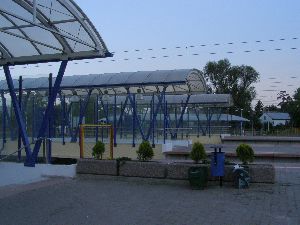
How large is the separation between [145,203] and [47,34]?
5.97 metres

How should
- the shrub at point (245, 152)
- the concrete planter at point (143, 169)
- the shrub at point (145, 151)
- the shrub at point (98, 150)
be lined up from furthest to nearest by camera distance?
the shrub at point (98, 150) → the shrub at point (145, 151) → the concrete planter at point (143, 169) → the shrub at point (245, 152)

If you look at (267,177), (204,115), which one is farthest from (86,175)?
(204,115)

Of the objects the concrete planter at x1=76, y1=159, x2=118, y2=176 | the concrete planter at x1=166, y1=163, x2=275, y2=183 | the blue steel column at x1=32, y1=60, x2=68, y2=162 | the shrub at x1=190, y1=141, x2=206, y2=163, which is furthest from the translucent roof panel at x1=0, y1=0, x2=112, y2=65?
the concrete planter at x1=166, y1=163, x2=275, y2=183

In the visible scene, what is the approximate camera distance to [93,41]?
1324 centimetres

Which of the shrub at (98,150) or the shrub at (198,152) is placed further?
the shrub at (98,150)

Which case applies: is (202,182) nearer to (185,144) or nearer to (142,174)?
(142,174)

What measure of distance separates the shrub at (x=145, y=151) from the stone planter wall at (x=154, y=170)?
46 cm

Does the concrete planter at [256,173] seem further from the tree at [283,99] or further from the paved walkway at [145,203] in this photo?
the tree at [283,99]

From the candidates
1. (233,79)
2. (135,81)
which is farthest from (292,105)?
(135,81)

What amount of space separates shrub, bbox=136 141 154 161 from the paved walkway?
887 millimetres

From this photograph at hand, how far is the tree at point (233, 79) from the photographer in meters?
90.4

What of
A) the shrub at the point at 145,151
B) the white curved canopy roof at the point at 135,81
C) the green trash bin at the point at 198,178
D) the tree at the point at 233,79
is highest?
the tree at the point at 233,79

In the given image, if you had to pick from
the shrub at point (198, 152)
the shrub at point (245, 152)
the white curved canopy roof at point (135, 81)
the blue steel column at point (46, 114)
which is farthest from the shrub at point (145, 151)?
the white curved canopy roof at point (135, 81)

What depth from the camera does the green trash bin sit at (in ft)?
40.7
